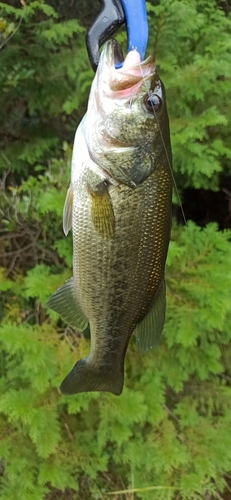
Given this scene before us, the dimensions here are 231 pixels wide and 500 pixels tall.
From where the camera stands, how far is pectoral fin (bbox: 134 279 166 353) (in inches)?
48.3

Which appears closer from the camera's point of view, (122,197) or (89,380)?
(122,197)

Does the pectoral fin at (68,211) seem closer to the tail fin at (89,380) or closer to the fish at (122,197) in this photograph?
the fish at (122,197)

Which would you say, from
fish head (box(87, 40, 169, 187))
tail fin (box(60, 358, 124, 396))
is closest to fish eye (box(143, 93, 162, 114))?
fish head (box(87, 40, 169, 187))

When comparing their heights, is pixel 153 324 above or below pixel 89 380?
above

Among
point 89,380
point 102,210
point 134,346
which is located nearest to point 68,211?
point 102,210

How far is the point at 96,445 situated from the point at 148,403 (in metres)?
0.38

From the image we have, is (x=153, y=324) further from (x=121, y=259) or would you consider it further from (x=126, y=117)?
(x=126, y=117)

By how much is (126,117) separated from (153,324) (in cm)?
63

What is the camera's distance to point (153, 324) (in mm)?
1241

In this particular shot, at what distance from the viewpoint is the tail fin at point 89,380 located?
134 cm

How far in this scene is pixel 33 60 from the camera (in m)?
2.58

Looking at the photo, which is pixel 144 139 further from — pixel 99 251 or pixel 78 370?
pixel 78 370

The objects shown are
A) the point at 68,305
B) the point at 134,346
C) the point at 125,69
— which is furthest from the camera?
the point at 134,346

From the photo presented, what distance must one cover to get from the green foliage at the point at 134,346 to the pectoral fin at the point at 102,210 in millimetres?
902
